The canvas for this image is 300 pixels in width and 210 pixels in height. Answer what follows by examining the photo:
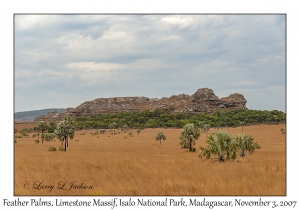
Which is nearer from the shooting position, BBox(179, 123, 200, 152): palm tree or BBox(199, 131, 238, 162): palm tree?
BBox(199, 131, 238, 162): palm tree

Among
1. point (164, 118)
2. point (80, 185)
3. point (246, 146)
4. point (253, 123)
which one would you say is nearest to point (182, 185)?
→ point (80, 185)

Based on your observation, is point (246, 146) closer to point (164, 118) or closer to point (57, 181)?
point (57, 181)

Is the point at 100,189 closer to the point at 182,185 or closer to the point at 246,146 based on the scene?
the point at 182,185

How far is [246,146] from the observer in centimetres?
2834

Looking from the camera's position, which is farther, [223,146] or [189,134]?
[189,134]

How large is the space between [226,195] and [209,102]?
179 metres

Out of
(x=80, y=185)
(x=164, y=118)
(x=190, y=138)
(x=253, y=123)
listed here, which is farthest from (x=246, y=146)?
(x=164, y=118)

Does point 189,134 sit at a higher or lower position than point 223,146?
lower

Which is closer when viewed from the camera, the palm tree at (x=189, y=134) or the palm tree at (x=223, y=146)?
the palm tree at (x=223, y=146)
